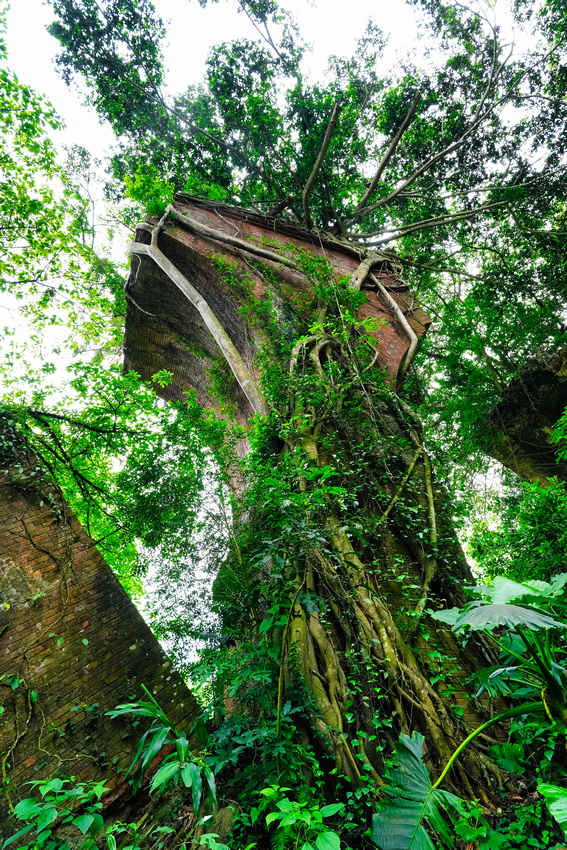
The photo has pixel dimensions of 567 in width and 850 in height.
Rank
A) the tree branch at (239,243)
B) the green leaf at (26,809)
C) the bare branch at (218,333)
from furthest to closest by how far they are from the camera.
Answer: the tree branch at (239,243)
the bare branch at (218,333)
the green leaf at (26,809)

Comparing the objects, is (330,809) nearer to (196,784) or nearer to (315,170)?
(196,784)

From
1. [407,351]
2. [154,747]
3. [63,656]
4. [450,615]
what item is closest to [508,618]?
[450,615]

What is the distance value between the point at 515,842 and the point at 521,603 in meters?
1.03

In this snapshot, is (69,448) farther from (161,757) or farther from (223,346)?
(161,757)

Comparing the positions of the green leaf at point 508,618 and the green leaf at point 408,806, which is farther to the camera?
the green leaf at point 508,618

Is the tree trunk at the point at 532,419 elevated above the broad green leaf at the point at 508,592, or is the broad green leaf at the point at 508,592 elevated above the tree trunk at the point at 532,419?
the tree trunk at the point at 532,419

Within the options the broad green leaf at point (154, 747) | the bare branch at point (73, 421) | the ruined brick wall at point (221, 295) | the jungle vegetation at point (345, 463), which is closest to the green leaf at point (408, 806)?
the jungle vegetation at point (345, 463)

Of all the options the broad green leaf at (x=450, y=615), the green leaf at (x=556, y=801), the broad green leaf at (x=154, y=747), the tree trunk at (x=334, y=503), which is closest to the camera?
the green leaf at (x=556, y=801)

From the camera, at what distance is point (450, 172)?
9.29 meters

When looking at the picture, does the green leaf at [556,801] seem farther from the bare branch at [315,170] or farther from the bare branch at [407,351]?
the bare branch at [315,170]

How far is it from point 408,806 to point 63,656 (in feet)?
7.97

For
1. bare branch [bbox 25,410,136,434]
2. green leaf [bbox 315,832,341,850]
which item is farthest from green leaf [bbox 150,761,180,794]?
bare branch [bbox 25,410,136,434]

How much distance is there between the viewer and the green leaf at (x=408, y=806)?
5.23 ft

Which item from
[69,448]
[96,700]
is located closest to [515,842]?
[96,700]
